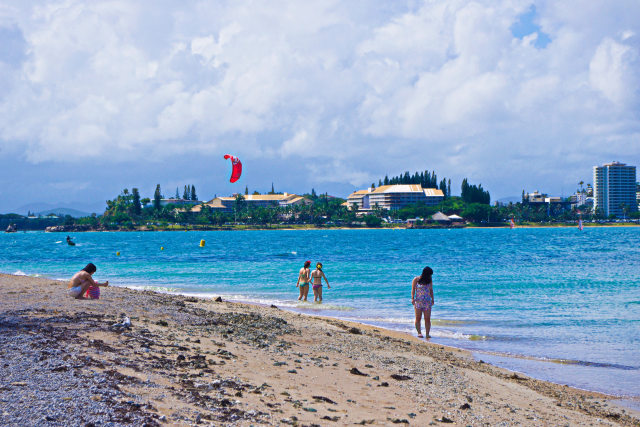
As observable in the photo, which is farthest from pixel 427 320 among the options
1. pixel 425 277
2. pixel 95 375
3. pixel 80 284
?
pixel 95 375

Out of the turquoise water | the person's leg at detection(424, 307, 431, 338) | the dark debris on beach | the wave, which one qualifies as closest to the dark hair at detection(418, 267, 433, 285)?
the person's leg at detection(424, 307, 431, 338)

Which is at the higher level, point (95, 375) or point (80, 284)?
point (80, 284)

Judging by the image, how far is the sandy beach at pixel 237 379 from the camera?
6.76 m

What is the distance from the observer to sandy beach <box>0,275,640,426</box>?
676 centimetres

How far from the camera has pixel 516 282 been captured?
32.1 m

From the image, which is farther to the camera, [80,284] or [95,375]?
[80,284]

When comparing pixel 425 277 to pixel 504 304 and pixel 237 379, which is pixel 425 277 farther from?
pixel 504 304

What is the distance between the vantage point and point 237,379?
28.0 feet

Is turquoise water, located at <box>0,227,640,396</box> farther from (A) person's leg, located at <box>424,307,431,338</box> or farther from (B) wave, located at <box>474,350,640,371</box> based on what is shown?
(A) person's leg, located at <box>424,307,431,338</box>

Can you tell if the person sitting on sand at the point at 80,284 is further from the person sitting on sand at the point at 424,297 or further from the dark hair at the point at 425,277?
the dark hair at the point at 425,277

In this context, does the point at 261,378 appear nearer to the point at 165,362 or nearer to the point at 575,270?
the point at 165,362

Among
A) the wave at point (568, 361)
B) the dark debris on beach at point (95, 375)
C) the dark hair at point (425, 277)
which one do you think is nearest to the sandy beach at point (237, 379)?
the dark debris on beach at point (95, 375)

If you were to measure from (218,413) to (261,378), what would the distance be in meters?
2.03

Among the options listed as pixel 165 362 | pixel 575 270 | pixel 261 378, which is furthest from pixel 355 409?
pixel 575 270
